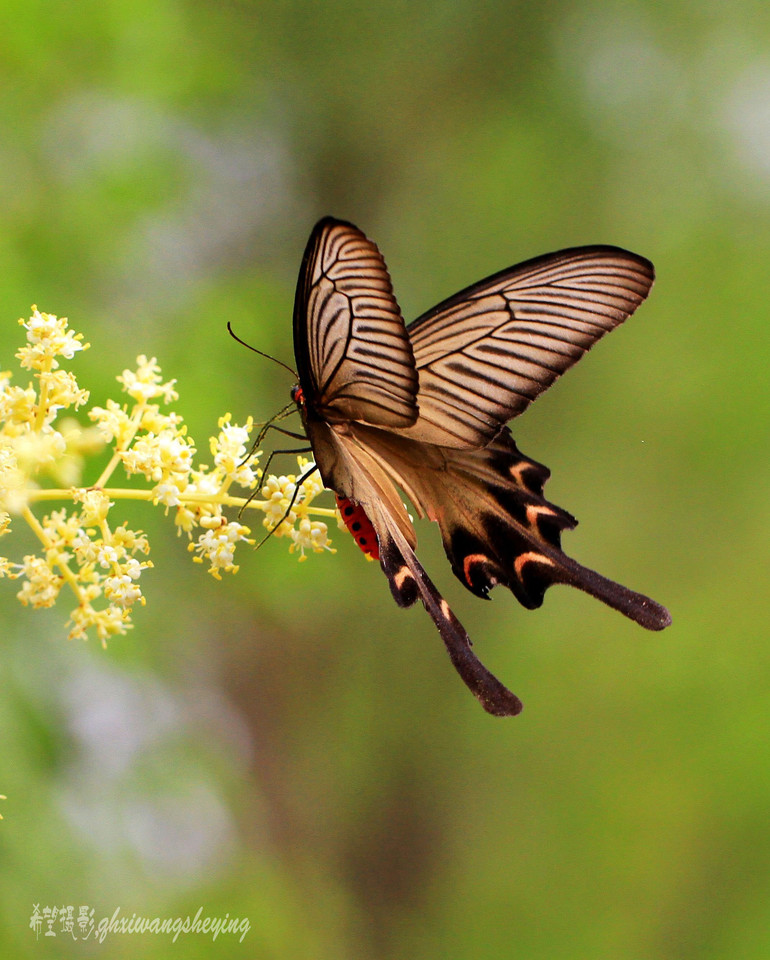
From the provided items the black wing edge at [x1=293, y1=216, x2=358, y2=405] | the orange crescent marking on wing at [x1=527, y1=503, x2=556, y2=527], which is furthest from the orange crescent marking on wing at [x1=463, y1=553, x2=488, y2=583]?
the black wing edge at [x1=293, y1=216, x2=358, y2=405]

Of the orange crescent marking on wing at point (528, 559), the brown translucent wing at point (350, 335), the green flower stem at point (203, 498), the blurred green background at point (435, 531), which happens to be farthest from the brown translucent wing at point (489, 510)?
the blurred green background at point (435, 531)

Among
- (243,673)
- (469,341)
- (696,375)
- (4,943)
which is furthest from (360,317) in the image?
(696,375)

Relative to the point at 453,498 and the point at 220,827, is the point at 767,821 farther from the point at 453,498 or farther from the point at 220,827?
the point at 453,498

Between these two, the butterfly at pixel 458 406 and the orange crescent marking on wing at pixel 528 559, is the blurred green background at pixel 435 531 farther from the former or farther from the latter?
the orange crescent marking on wing at pixel 528 559

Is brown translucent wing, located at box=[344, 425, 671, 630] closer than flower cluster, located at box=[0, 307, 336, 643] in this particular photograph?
No

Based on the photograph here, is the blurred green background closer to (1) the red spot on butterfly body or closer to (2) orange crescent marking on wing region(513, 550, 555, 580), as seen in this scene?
(1) the red spot on butterfly body

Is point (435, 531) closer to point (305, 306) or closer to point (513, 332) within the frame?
point (513, 332)
